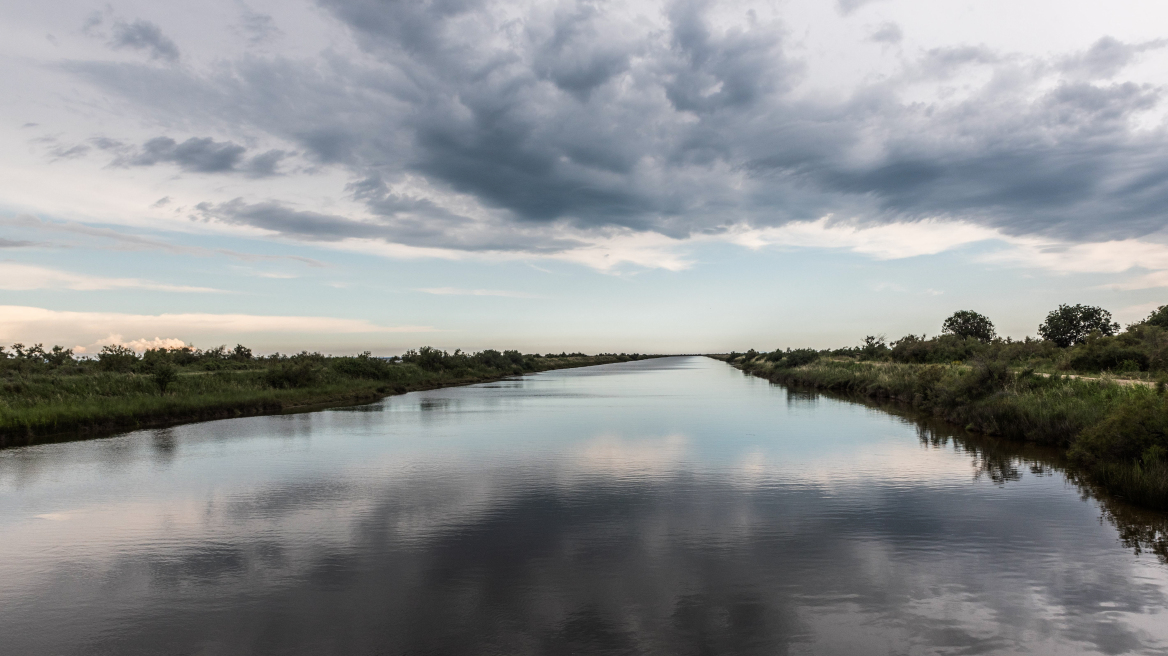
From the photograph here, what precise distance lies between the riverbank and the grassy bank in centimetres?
3553

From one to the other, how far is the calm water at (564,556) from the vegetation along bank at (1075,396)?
4.27 ft

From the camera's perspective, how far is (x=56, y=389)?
1176 inches

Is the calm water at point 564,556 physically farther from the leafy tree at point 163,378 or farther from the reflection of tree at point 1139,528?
the leafy tree at point 163,378

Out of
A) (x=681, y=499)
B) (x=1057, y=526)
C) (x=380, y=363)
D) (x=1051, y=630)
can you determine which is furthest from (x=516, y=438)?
(x=380, y=363)

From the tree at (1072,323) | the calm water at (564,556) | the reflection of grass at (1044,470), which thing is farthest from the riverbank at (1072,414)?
the tree at (1072,323)

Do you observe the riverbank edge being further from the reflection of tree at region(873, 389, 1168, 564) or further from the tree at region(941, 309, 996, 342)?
the tree at region(941, 309, 996, 342)

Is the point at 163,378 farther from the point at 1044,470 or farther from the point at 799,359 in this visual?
the point at 799,359

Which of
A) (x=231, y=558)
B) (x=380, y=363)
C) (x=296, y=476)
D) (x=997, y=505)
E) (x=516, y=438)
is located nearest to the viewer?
(x=231, y=558)

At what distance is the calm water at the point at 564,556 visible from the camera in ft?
25.4

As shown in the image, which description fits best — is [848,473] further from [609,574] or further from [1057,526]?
[609,574]

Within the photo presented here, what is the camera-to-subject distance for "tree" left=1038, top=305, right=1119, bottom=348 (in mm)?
82738

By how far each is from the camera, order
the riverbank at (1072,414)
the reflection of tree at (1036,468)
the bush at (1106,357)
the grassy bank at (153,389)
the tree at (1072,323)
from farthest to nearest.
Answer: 1. the tree at (1072,323)
2. the bush at (1106,357)
3. the grassy bank at (153,389)
4. the riverbank at (1072,414)
5. the reflection of tree at (1036,468)

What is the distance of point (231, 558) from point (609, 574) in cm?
651

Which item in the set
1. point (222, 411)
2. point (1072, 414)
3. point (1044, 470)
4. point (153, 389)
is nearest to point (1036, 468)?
point (1044, 470)
